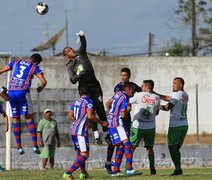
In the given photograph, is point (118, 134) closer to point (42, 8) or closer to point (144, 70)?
point (42, 8)

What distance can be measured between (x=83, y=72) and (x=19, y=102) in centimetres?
186

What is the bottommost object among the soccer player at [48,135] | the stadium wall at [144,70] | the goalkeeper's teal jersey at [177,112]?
the soccer player at [48,135]

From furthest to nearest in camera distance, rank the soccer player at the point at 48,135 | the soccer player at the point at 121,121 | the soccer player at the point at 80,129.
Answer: the soccer player at the point at 48,135, the soccer player at the point at 121,121, the soccer player at the point at 80,129

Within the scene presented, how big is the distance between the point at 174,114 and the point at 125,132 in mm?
1592

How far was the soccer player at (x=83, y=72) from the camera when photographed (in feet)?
68.1

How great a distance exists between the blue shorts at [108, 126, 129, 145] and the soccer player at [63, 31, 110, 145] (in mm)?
744

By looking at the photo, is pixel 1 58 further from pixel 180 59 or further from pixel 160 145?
pixel 180 59

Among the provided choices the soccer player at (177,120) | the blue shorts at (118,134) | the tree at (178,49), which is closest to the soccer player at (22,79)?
the blue shorts at (118,134)

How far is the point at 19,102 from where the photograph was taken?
21.5m

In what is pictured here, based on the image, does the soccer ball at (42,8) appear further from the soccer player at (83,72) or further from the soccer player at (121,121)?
the soccer player at (121,121)

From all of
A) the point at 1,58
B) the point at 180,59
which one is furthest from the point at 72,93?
the point at 180,59

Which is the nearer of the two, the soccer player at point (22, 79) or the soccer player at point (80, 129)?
the soccer player at point (80, 129)

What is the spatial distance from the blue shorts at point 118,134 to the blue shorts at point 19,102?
267 cm

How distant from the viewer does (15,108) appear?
21.7 meters
